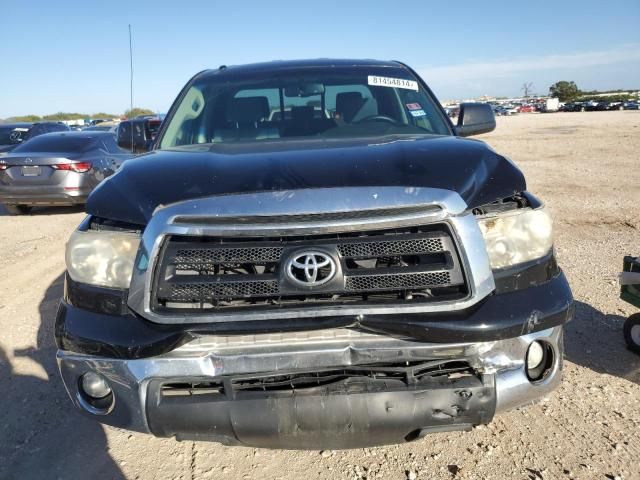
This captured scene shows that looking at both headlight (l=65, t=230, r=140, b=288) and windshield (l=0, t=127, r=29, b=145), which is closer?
headlight (l=65, t=230, r=140, b=288)

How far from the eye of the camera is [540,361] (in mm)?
2104

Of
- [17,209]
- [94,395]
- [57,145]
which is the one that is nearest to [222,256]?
[94,395]

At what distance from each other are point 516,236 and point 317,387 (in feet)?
3.23

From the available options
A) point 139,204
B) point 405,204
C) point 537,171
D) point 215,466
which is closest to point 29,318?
point 215,466

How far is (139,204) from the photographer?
2.05m

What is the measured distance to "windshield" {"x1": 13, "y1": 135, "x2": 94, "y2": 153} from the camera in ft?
31.3

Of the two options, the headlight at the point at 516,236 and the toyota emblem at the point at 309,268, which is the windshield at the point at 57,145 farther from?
the headlight at the point at 516,236

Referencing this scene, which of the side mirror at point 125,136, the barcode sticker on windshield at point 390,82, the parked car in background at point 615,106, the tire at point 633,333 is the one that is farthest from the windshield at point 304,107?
the parked car in background at point 615,106

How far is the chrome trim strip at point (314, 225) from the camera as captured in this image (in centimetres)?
188

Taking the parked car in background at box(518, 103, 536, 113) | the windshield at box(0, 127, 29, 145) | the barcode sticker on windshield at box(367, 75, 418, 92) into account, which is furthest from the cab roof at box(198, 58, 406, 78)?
the parked car in background at box(518, 103, 536, 113)

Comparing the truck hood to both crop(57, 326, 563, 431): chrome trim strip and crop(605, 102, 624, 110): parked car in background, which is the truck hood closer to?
crop(57, 326, 563, 431): chrome trim strip

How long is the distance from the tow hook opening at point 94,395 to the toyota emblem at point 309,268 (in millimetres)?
907

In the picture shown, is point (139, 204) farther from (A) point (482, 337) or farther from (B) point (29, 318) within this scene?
(B) point (29, 318)

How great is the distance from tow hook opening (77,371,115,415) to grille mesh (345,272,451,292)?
111 centimetres
